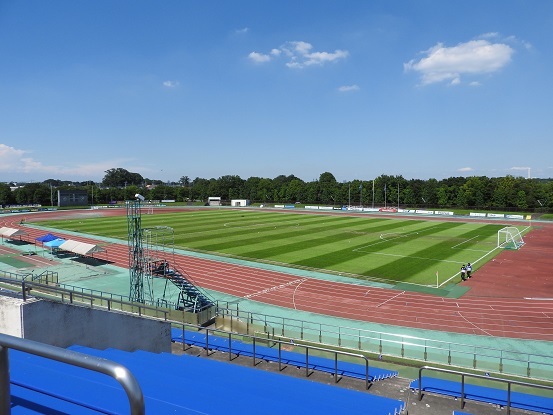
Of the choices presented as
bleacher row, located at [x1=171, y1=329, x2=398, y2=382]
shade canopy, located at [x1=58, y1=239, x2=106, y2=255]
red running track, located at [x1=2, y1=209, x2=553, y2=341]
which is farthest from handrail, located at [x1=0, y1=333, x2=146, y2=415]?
shade canopy, located at [x1=58, y1=239, x2=106, y2=255]

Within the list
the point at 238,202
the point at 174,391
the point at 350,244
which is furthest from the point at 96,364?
the point at 238,202

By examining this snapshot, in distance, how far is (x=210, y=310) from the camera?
2073 cm

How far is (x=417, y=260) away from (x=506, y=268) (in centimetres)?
698

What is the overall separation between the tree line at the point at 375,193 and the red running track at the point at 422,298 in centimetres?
7055

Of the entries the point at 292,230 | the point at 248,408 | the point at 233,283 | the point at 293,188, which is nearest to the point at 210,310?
the point at 233,283

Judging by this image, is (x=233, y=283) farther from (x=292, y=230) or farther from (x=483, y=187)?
(x=483, y=187)

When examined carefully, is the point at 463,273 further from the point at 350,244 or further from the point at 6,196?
the point at 6,196

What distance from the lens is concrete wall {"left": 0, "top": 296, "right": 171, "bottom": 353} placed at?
7.98m

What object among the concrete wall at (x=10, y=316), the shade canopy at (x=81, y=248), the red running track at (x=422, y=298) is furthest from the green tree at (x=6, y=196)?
the concrete wall at (x=10, y=316)

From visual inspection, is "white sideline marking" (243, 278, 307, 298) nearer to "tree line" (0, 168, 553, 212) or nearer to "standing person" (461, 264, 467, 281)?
"standing person" (461, 264, 467, 281)

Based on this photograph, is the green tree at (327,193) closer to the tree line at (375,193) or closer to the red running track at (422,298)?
the tree line at (375,193)

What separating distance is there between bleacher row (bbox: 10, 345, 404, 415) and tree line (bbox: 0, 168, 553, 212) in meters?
97.0

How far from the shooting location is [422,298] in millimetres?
24953

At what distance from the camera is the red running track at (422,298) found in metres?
20.8
